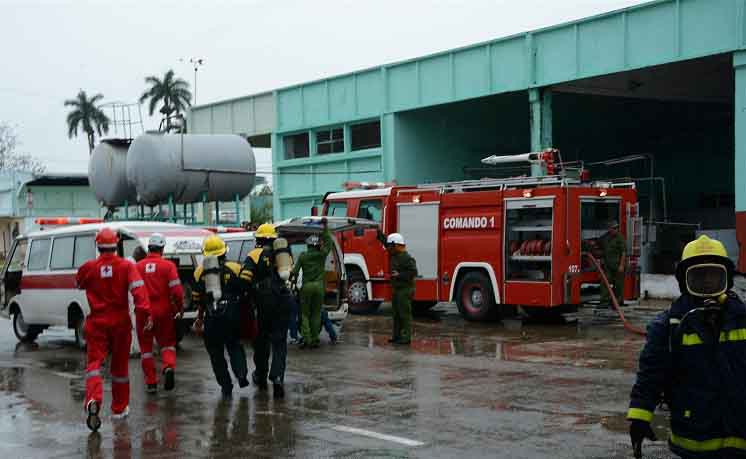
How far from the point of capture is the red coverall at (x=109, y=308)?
A: 8.34 m

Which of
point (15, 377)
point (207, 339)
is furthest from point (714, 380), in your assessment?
point (15, 377)

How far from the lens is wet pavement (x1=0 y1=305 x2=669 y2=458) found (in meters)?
7.36

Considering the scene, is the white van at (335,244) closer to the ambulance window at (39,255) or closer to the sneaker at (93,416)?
the ambulance window at (39,255)

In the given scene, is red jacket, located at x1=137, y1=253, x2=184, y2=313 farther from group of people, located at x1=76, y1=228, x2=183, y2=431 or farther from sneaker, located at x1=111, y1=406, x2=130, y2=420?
sneaker, located at x1=111, y1=406, x2=130, y2=420

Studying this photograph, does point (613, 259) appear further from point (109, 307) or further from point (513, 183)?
point (109, 307)

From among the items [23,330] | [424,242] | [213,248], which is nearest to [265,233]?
[213,248]

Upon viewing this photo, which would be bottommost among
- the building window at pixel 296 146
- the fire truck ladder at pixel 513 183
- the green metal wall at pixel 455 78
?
the fire truck ladder at pixel 513 183

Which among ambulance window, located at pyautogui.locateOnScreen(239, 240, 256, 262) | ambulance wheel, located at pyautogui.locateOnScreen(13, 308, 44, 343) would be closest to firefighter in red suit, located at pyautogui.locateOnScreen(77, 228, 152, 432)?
ambulance window, located at pyautogui.locateOnScreen(239, 240, 256, 262)

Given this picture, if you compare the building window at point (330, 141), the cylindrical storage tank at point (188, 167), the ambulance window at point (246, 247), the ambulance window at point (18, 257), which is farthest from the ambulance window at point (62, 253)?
the building window at point (330, 141)

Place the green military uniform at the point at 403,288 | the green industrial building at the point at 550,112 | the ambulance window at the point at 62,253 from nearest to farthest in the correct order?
the green military uniform at the point at 403,288, the ambulance window at the point at 62,253, the green industrial building at the point at 550,112

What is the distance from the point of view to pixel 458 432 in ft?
25.4

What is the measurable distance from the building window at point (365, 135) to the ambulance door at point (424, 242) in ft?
38.7

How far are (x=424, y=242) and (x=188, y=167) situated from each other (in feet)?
30.2

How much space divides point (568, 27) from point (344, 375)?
1549 centimetres
